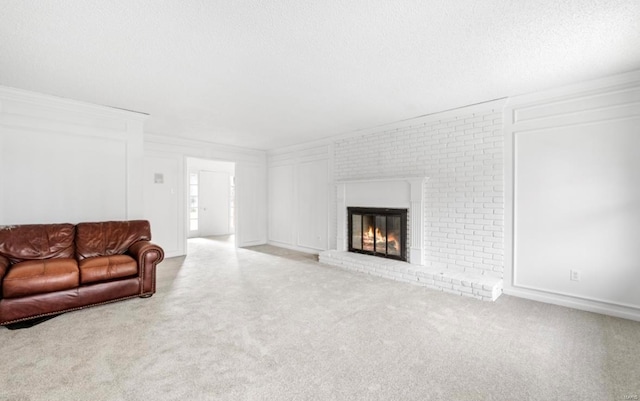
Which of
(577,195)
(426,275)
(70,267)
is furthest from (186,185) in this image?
(577,195)

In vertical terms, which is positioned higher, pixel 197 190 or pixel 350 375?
pixel 197 190

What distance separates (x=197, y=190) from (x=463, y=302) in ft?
26.4

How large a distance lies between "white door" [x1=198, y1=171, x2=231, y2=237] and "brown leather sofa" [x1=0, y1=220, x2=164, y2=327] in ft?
17.1

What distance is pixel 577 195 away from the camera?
3168 millimetres

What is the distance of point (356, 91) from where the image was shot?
11.2 ft

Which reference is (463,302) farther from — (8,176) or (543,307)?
(8,176)

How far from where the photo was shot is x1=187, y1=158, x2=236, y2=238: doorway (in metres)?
8.88

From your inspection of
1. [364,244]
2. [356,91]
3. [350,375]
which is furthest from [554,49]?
[364,244]

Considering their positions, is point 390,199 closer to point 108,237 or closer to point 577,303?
point 577,303

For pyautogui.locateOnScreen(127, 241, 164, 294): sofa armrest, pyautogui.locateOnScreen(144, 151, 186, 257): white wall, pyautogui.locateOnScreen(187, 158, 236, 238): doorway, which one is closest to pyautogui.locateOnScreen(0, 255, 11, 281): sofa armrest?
pyautogui.locateOnScreen(127, 241, 164, 294): sofa armrest

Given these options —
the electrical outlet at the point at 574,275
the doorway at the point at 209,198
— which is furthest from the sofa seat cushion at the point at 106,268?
the doorway at the point at 209,198

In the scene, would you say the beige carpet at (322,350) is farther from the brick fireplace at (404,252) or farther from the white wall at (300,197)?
the white wall at (300,197)

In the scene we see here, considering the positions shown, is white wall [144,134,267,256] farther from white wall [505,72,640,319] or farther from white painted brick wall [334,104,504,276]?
white wall [505,72,640,319]

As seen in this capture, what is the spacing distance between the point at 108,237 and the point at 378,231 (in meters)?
3.96
